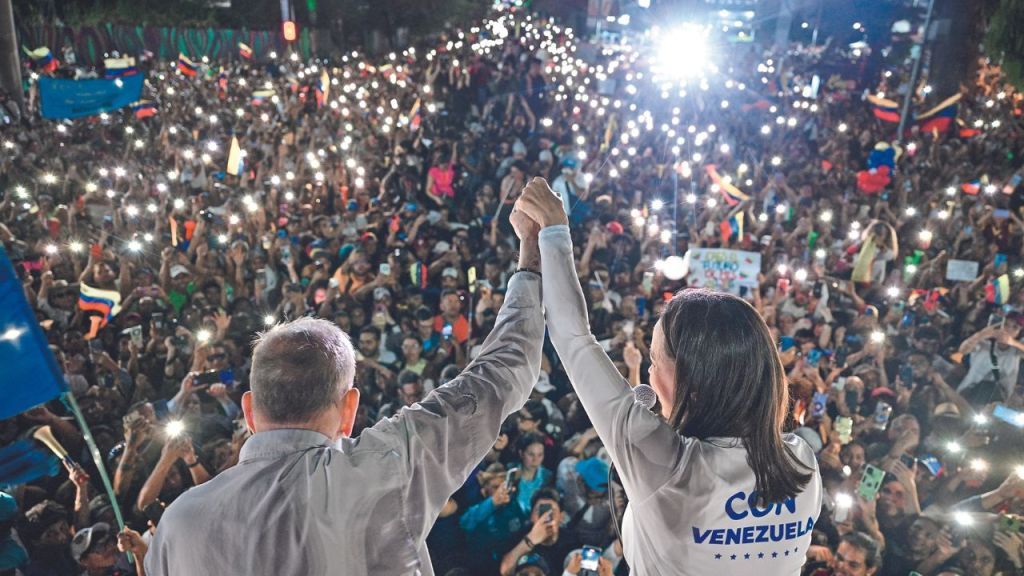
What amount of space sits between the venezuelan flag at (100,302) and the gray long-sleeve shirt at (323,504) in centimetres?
587

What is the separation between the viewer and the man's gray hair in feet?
4.50

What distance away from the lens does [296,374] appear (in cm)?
139

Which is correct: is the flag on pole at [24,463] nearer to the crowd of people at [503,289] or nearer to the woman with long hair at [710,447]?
the crowd of people at [503,289]

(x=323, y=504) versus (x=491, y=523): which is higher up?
(x=323, y=504)

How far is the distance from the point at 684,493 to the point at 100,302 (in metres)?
6.61

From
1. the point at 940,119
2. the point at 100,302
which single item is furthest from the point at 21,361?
the point at 940,119

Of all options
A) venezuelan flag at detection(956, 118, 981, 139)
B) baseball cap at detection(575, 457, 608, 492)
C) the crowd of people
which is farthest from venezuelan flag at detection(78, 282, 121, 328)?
venezuelan flag at detection(956, 118, 981, 139)

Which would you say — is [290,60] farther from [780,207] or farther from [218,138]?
[780,207]

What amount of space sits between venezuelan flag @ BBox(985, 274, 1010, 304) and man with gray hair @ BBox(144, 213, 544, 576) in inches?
316

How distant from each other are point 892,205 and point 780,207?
3044mm

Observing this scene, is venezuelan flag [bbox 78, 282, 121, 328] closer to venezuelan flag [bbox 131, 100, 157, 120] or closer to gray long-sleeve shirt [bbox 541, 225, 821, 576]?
gray long-sleeve shirt [bbox 541, 225, 821, 576]

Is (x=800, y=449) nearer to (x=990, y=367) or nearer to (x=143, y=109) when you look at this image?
(x=990, y=367)

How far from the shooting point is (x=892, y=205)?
1139 cm

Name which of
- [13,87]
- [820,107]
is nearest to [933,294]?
[820,107]
